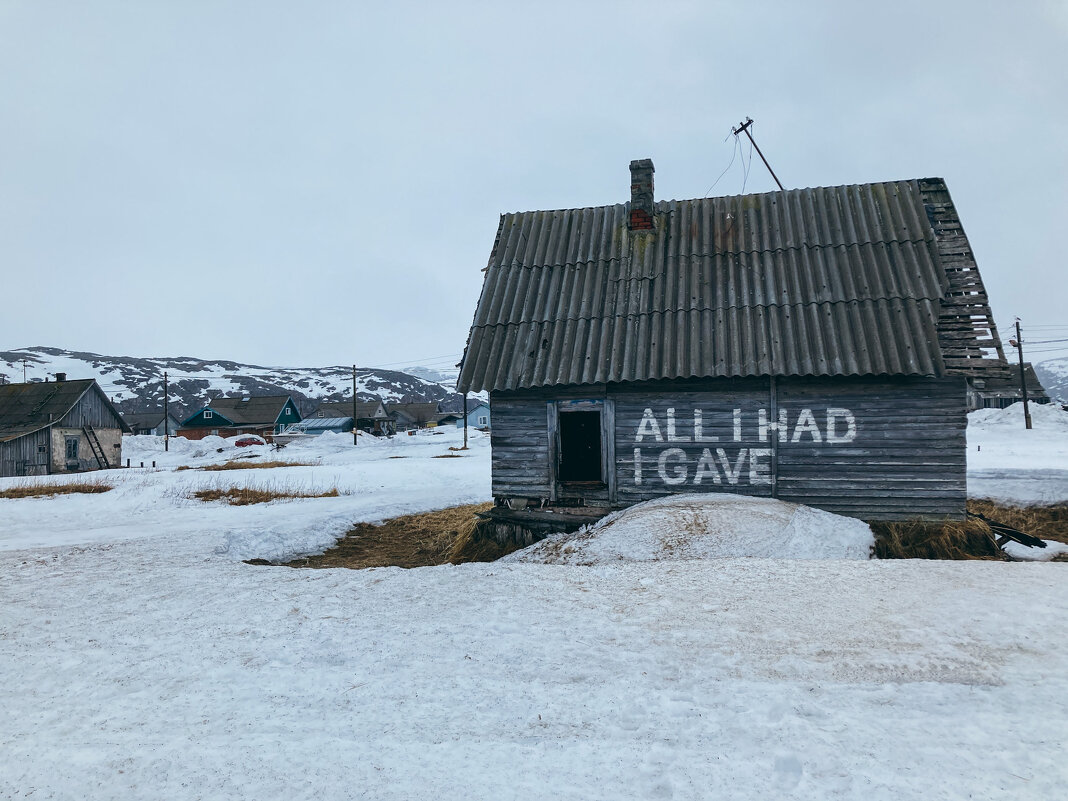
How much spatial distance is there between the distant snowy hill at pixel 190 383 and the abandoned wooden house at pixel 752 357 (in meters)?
125

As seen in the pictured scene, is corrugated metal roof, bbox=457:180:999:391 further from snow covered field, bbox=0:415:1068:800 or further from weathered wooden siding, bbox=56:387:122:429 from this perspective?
weathered wooden siding, bbox=56:387:122:429

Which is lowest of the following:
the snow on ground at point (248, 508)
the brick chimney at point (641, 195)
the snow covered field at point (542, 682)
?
the snow on ground at point (248, 508)

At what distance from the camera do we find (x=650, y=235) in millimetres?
12406

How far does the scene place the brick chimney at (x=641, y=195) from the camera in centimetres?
1250

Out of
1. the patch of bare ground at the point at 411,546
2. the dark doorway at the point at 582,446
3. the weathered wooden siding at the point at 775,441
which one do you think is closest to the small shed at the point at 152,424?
the patch of bare ground at the point at 411,546

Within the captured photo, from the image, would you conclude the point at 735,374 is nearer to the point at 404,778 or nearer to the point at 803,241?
the point at 803,241

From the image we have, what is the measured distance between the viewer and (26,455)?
31.3m

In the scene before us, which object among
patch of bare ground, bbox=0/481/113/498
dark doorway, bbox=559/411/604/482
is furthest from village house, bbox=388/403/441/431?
dark doorway, bbox=559/411/604/482

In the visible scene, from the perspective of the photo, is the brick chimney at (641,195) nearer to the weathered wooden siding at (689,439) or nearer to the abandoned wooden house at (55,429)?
the weathered wooden siding at (689,439)

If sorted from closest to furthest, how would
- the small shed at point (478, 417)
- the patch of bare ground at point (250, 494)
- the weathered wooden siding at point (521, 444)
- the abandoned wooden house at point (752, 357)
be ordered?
the abandoned wooden house at point (752, 357)
the weathered wooden siding at point (521, 444)
the patch of bare ground at point (250, 494)
the small shed at point (478, 417)

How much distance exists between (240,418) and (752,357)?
69794 mm

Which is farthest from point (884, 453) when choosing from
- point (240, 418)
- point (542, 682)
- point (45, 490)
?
point (240, 418)

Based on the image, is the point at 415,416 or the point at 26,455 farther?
the point at 415,416

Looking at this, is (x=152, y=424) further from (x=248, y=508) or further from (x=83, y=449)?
(x=248, y=508)
